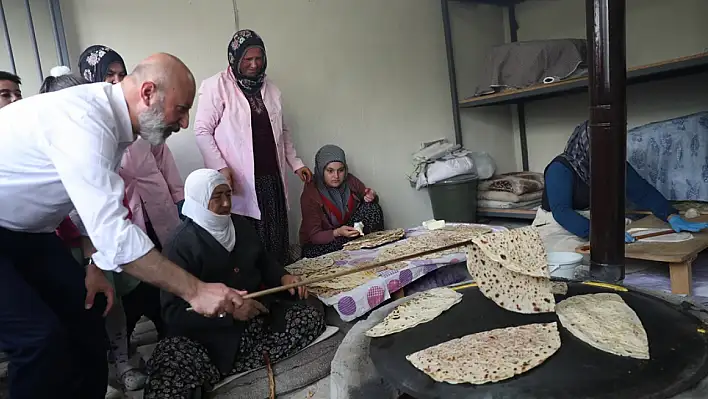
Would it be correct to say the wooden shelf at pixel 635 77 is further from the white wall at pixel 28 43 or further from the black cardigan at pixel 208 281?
the white wall at pixel 28 43

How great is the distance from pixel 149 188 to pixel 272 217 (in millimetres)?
682

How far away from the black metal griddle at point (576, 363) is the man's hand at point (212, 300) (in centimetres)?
36

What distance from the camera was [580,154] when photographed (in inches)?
92.7

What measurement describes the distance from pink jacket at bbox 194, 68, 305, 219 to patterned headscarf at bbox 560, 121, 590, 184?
155cm

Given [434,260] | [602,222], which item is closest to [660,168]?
[434,260]

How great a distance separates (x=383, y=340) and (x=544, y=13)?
3.75 metres

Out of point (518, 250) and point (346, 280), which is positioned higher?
point (518, 250)

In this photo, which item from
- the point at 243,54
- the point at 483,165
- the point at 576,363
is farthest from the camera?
the point at 483,165

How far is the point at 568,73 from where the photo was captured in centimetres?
332

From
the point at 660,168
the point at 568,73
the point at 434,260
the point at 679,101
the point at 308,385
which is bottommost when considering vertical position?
the point at 308,385

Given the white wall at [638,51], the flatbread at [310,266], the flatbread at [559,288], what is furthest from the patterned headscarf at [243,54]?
the white wall at [638,51]

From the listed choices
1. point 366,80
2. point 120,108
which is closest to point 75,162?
point 120,108

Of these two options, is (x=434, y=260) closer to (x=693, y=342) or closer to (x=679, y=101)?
(x=693, y=342)

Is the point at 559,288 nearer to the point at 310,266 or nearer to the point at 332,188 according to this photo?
the point at 310,266
